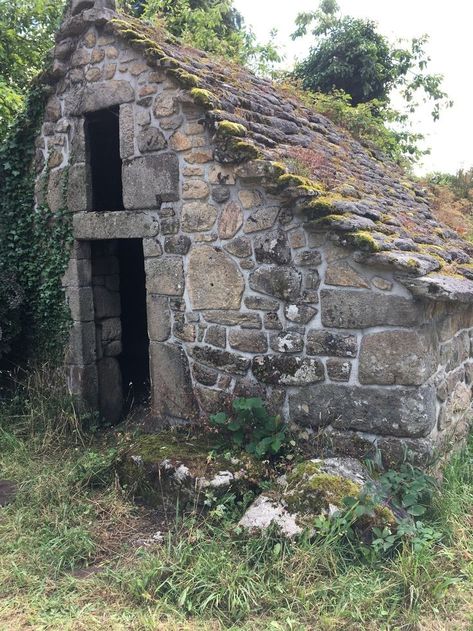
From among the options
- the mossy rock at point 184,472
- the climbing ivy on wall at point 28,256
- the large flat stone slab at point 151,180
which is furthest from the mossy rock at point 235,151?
the mossy rock at point 184,472

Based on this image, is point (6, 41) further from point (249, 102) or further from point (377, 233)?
point (377, 233)

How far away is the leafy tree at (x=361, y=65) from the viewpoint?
38.5ft

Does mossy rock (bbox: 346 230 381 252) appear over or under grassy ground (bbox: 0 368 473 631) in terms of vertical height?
over

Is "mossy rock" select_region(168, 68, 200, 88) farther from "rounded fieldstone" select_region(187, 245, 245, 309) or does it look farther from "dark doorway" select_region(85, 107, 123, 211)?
"rounded fieldstone" select_region(187, 245, 245, 309)

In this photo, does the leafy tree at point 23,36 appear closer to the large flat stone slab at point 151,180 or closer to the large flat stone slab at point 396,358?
the large flat stone slab at point 151,180

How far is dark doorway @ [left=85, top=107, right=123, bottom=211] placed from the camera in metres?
5.76

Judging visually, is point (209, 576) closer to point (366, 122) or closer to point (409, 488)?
point (409, 488)

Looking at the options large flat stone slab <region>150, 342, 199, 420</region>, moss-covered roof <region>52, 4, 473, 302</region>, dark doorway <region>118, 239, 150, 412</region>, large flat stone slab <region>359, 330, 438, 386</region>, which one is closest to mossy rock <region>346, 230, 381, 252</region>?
moss-covered roof <region>52, 4, 473, 302</region>

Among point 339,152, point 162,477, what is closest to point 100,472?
point 162,477

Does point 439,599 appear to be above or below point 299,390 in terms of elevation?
below

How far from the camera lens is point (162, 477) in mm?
4246

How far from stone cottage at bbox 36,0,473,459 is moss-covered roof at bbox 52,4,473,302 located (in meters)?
0.02

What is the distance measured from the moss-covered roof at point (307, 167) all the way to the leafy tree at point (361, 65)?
20.0 feet

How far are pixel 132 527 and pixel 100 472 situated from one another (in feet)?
2.34
